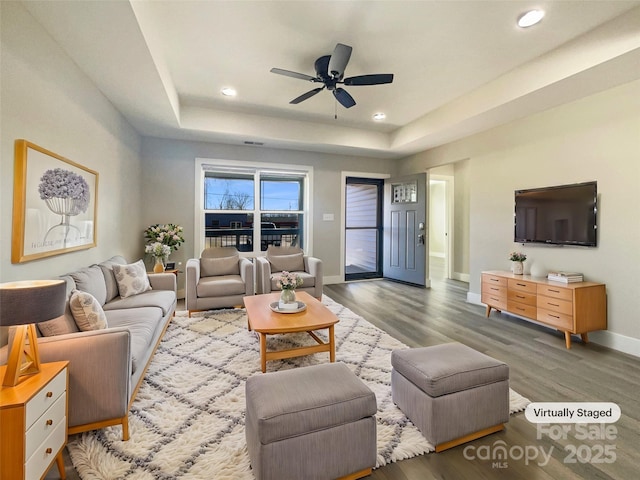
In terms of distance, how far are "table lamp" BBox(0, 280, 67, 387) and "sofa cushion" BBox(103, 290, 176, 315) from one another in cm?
138

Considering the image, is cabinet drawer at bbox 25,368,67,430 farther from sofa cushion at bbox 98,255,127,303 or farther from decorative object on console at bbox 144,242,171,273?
decorative object on console at bbox 144,242,171,273

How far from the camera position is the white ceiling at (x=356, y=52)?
227cm

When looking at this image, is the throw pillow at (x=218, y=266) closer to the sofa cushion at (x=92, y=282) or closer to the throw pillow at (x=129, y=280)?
the throw pillow at (x=129, y=280)

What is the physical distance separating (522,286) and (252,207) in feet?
14.3

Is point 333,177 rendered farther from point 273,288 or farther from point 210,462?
point 210,462

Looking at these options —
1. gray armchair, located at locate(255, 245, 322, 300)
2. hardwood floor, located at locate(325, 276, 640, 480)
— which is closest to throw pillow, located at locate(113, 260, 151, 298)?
gray armchair, located at locate(255, 245, 322, 300)

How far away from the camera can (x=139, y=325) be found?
2270 mm

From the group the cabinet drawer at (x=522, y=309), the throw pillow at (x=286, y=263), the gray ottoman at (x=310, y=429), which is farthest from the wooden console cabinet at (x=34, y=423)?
the cabinet drawer at (x=522, y=309)

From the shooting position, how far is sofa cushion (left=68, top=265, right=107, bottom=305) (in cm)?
239

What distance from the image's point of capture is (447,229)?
6844mm

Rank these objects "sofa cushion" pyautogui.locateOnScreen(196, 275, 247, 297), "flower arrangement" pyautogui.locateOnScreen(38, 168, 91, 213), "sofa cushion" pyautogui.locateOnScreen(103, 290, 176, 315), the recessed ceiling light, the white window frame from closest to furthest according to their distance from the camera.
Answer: "flower arrangement" pyautogui.locateOnScreen(38, 168, 91, 213) < the recessed ceiling light < "sofa cushion" pyautogui.locateOnScreen(103, 290, 176, 315) < "sofa cushion" pyautogui.locateOnScreen(196, 275, 247, 297) < the white window frame

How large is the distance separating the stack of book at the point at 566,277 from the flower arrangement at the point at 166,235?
4975 mm

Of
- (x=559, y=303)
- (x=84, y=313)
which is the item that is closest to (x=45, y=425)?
(x=84, y=313)

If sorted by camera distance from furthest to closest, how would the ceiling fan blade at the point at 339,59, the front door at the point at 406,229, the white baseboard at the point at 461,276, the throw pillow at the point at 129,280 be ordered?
the white baseboard at the point at 461,276
the front door at the point at 406,229
the throw pillow at the point at 129,280
the ceiling fan blade at the point at 339,59
